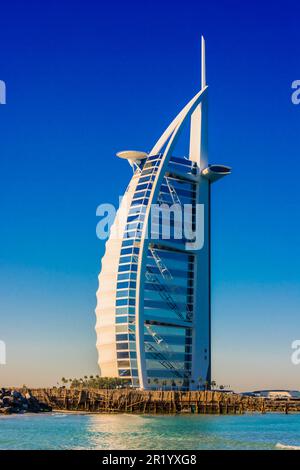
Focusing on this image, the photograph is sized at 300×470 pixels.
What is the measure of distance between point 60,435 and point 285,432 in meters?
22.4

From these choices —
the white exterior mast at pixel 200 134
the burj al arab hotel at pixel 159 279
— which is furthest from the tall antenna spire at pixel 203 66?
the burj al arab hotel at pixel 159 279

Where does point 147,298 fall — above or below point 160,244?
below

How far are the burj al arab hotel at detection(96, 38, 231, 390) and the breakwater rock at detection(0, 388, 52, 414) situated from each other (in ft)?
72.9

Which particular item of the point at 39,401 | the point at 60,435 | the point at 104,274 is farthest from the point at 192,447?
the point at 104,274

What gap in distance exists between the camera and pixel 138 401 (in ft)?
340

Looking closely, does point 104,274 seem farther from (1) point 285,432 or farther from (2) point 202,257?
(1) point 285,432

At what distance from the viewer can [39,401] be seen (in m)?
106

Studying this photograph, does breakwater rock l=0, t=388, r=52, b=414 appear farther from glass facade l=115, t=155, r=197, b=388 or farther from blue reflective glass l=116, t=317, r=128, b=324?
glass facade l=115, t=155, r=197, b=388

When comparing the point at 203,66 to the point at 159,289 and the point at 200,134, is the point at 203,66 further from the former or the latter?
the point at 159,289

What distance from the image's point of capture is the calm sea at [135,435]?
183ft

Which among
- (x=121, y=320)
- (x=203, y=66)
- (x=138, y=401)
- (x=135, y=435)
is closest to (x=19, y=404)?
(x=138, y=401)

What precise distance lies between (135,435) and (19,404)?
36989 millimetres

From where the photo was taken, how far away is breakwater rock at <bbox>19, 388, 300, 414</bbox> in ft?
337

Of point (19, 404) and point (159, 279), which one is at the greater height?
point (159, 279)
